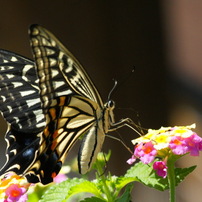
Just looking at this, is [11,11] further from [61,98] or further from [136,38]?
[61,98]

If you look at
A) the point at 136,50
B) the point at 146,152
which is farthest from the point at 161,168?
the point at 136,50

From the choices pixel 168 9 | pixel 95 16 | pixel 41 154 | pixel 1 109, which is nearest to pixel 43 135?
pixel 41 154

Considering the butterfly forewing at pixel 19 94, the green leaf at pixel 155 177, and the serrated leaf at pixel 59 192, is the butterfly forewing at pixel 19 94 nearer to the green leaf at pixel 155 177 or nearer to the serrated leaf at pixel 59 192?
the serrated leaf at pixel 59 192

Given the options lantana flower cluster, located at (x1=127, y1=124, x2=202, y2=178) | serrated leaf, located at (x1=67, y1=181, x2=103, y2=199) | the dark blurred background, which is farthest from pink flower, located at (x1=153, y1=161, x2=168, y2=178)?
the dark blurred background

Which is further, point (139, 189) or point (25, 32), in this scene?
point (25, 32)

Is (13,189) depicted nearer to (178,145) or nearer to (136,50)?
(178,145)

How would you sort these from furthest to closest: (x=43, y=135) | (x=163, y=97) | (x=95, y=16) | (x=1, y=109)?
1. (x=95, y=16)
2. (x=163, y=97)
3. (x=1, y=109)
4. (x=43, y=135)

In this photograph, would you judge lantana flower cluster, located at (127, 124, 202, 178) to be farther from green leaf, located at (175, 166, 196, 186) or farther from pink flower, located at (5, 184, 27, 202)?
pink flower, located at (5, 184, 27, 202)
